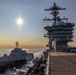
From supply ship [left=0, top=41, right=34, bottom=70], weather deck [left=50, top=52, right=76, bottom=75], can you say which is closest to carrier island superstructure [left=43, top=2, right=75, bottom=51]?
supply ship [left=0, top=41, right=34, bottom=70]

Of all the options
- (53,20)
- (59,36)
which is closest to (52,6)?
(53,20)

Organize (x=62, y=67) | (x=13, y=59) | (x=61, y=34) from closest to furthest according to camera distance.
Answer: (x=62, y=67) < (x=61, y=34) < (x=13, y=59)

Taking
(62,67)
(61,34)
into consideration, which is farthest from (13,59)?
(62,67)

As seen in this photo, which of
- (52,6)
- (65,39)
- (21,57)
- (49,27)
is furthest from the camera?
(21,57)

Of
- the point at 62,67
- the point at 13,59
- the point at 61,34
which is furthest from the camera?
the point at 13,59

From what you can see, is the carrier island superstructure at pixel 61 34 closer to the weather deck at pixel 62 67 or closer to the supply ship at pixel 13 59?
the supply ship at pixel 13 59

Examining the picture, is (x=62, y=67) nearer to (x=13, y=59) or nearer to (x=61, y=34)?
(x=61, y=34)

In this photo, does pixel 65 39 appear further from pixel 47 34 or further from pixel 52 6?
pixel 52 6

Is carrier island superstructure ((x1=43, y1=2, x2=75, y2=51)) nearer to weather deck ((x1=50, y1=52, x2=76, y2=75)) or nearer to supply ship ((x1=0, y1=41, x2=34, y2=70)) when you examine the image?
supply ship ((x1=0, y1=41, x2=34, y2=70))

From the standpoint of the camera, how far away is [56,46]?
→ 59.6m

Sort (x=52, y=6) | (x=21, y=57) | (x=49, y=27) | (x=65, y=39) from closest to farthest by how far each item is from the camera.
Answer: (x=65, y=39) < (x=49, y=27) < (x=52, y=6) < (x=21, y=57)

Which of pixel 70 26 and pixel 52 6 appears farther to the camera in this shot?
pixel 52 6

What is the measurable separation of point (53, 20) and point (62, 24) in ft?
28.6

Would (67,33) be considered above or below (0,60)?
above
